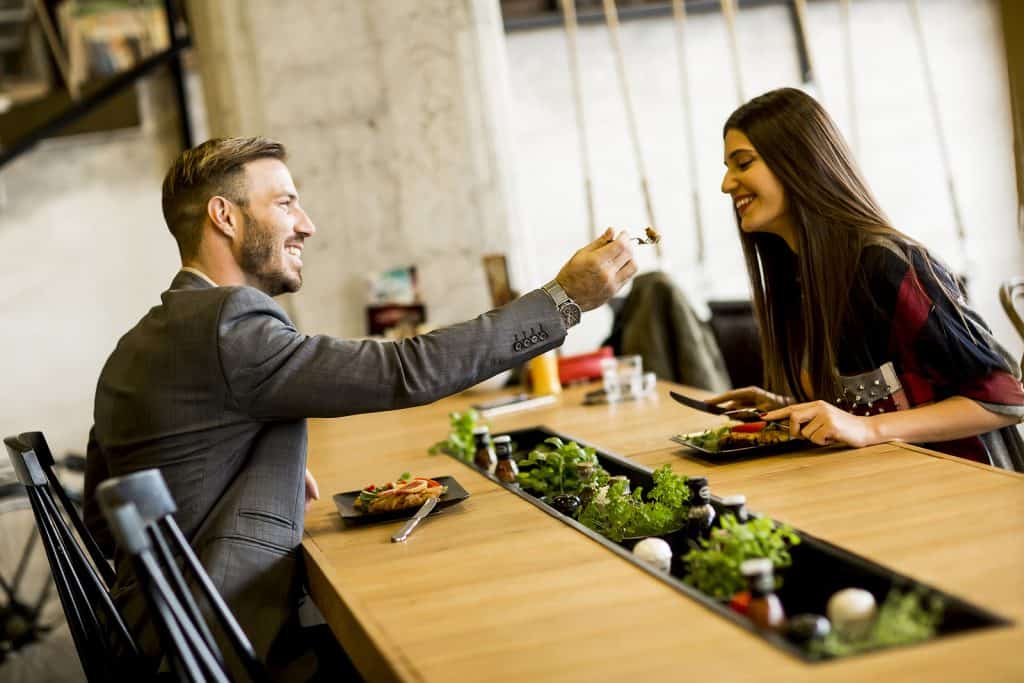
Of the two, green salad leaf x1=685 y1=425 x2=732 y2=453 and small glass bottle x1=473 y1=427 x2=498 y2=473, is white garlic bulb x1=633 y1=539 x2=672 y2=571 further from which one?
small glass bottle x1=473 y1=427 x2=498 y2=473

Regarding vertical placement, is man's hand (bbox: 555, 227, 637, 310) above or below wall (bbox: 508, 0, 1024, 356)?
below

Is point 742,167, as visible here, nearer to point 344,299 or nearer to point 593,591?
point 593,591

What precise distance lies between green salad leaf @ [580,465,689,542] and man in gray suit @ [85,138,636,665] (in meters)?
0.34

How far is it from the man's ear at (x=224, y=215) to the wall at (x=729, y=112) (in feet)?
14.5

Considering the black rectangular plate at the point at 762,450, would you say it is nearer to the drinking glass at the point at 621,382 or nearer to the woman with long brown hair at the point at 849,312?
the woman with long brown hair at the point at 849,312

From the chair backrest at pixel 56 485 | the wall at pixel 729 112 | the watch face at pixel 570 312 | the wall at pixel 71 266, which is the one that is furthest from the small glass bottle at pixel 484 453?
the wall at pixel 71 266

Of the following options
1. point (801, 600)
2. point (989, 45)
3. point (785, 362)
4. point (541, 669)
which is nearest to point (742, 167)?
point (785, 362)

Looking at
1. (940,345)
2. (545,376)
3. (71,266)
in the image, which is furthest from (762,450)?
(71,266)

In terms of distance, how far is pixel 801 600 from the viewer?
177 centimetres

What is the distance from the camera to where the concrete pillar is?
510cm

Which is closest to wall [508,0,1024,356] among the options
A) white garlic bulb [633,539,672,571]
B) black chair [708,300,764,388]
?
black chair [708,300,764,388]

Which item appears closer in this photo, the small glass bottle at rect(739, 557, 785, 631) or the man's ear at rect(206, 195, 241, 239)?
the small glass bottle at rect(739, 557, 785, 631)

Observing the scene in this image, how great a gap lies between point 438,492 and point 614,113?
4.99m

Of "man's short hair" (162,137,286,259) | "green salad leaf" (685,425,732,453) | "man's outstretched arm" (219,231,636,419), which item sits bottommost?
"green salad leaf" (685,425,732,453)
